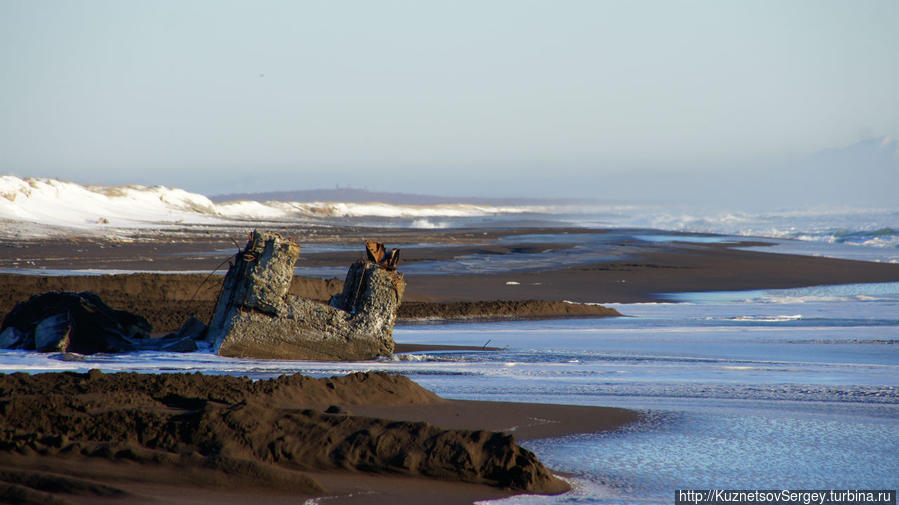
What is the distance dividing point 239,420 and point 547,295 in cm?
1656

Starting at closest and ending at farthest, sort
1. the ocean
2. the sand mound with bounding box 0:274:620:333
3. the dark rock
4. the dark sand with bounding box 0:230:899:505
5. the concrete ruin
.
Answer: the dark sand with bounding box 0:230:899:505
the ocean
the concrete ruin
the dark rock
the sand mound with bounding box 0:274:620:333

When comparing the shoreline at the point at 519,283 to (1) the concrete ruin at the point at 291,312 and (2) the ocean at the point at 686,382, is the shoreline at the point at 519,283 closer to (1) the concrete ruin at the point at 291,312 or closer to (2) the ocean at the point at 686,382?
(2) the ocean at the point at 686,382

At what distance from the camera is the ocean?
5.49m

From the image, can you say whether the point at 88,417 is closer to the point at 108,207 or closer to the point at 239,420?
the point at 239,420

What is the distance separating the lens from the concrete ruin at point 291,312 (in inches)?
396

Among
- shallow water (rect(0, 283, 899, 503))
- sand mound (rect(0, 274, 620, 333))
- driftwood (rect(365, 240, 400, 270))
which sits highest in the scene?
driftwood (rect(365, 240, 400, 270))

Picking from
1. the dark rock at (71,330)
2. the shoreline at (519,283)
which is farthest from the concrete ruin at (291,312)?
the shoreline at (519,283)

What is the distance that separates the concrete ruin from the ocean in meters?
0.28

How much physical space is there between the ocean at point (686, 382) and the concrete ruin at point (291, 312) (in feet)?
0.91

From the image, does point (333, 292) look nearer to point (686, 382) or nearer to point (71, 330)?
point (71, 330)

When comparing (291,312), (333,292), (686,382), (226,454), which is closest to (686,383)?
(686,382)

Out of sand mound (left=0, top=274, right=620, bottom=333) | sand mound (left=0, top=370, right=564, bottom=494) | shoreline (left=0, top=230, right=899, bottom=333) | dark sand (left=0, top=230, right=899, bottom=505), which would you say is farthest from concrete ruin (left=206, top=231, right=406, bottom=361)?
sand mound (left=0, top=274, right=620, bottom=333)

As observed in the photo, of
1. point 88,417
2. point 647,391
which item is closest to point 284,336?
point 647,391

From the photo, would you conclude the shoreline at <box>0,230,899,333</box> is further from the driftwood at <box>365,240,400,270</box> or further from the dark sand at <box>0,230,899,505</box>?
the driftwood at <box>365,240,400,270</box>
